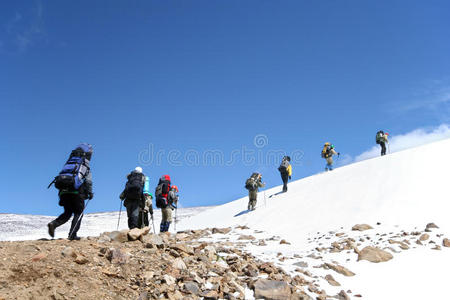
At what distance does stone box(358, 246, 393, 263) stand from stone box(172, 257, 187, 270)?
4834mm

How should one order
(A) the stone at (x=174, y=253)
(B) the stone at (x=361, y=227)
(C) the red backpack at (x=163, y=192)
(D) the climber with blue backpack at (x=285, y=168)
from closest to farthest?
(A) the stone at (x=174, y=253), (B) the stone at (x=361, y=227), (C) the red backpack at (x=163, y=192), (D) the climber with blue backpack at (x=285, y=168)

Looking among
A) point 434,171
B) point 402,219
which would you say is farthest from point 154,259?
point 434,171

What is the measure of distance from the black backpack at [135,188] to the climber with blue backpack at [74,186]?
1766 mm

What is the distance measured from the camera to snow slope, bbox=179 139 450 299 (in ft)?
24.4

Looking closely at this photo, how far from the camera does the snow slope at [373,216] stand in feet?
24.4

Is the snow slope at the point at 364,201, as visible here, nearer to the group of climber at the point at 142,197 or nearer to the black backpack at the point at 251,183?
the black backpack at the point at 251,183

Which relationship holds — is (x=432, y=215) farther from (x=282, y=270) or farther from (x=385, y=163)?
(x=385, y=163)

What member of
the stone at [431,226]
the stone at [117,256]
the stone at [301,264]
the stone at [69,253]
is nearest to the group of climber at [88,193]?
the stone at [69,253]

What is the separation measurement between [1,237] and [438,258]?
2079cm

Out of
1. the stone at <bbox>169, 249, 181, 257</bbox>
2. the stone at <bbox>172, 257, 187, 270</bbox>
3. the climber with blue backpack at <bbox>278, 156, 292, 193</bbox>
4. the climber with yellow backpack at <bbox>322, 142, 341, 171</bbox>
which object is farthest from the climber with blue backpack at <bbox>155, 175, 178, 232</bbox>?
the climber with yellow backpack at <bbox>322, 142, 341, 171</bbox>

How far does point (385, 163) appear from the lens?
18.7 metres

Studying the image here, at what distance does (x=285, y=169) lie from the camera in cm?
1934

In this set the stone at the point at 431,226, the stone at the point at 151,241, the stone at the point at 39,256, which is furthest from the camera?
the stone at the point at 431,226

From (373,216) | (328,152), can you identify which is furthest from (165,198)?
(328,152)
